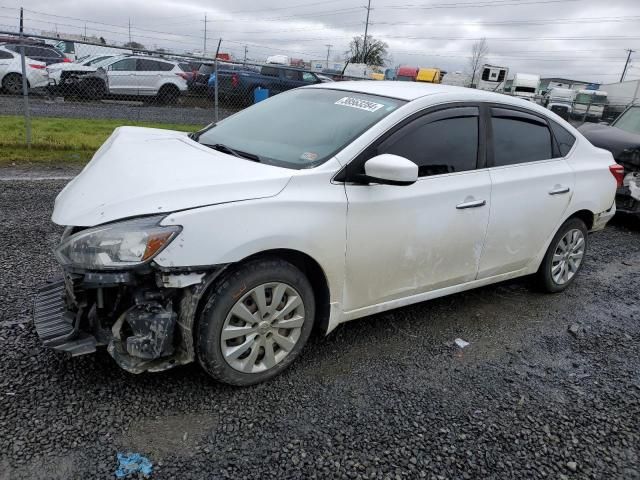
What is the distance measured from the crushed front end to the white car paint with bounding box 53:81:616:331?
0.09 metres

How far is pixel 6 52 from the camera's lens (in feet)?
52.6

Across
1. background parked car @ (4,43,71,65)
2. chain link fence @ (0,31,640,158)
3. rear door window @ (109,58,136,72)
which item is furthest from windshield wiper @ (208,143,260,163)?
background parked car @ (4,43,71,65)

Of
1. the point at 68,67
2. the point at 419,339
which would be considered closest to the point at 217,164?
the point at 419,339

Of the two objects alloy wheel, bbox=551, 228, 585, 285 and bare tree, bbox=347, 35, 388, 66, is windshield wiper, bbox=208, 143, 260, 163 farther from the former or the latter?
bare tree, bbox=347, 35, 388, 66

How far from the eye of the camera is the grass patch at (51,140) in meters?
8.17

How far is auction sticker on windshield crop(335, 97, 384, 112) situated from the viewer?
3.41 metres

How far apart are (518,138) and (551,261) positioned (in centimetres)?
117

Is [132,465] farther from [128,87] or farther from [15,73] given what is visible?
[15,73]

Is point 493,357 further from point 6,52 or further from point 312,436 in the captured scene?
point 6,52

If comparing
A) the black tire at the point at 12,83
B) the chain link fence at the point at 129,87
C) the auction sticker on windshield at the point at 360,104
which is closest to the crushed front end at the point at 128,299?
the auction sticker on windshield at the point at 360,104

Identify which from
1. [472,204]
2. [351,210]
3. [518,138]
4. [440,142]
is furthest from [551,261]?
[351,210]

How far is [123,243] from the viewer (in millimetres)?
2453

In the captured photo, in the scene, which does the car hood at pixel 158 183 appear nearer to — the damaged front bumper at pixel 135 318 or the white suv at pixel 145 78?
the damaged front bumper at pixel 135 318

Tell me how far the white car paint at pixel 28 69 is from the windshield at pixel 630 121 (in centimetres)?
1521
